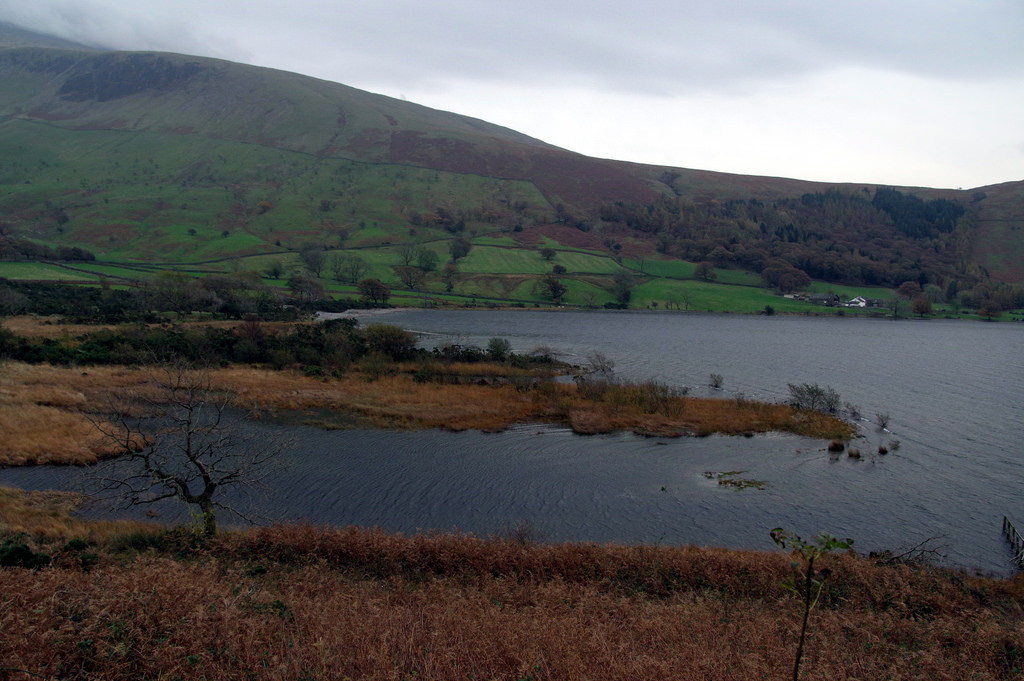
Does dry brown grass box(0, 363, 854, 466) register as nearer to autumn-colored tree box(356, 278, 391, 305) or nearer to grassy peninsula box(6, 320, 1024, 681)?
grassy peninsula box(6, 320, 1024, 681)

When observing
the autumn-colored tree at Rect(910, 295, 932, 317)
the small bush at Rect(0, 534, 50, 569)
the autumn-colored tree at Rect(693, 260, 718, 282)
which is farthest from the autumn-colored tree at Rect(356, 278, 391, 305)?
the autumn-colored tree at Rect(910, 295, 932, 317)

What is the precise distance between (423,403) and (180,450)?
58.9ft

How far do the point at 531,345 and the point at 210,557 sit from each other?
6853 cm

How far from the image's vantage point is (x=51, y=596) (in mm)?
10367

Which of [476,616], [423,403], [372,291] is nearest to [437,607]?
[476,616]

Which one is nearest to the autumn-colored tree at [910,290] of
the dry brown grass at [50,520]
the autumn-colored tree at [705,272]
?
the autumn-colored tree at [705,272]

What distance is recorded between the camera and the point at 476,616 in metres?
12.6

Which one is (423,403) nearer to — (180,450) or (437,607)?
(180,450)

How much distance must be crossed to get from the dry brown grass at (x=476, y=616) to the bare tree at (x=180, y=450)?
2.65 meters

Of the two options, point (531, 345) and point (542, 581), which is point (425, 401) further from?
point (531, 345)

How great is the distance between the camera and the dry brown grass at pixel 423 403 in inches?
1550

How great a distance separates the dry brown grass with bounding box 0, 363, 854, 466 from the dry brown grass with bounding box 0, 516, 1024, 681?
2301 cm

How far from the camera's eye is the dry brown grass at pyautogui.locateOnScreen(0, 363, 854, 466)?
39.4 m

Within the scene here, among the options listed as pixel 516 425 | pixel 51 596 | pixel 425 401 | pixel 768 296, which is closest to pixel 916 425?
pixel 516 425
